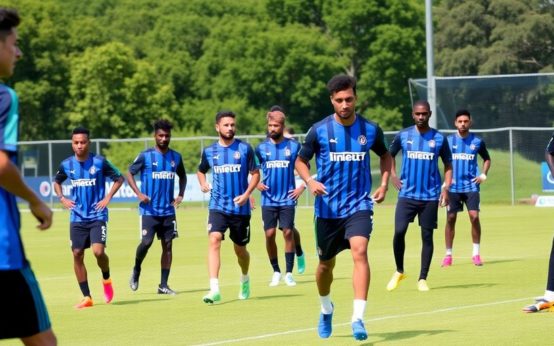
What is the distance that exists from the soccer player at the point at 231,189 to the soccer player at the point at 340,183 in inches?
143

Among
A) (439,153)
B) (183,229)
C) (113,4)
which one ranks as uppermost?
(113,4)

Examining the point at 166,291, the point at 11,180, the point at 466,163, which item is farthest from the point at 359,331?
the point at 466,163

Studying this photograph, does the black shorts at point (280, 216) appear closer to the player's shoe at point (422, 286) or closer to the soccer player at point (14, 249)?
the player's shoe at point (422, 286)

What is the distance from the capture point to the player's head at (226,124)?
1491 cm

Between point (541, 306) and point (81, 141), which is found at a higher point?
point (81, 141)

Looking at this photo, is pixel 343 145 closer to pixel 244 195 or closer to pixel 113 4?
pixel 244 195

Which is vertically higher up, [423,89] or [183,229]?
[423,89]

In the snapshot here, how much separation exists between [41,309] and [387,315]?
681 centimetres

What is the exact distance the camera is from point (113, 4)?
11238cm

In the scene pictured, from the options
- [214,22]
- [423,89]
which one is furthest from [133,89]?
[423,89]

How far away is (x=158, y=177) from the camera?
55.2 feet

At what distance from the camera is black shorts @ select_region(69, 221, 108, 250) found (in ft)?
49.7

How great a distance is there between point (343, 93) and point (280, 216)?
662 centimetres

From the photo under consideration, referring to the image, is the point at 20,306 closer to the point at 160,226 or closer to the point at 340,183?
the point at 340,183
